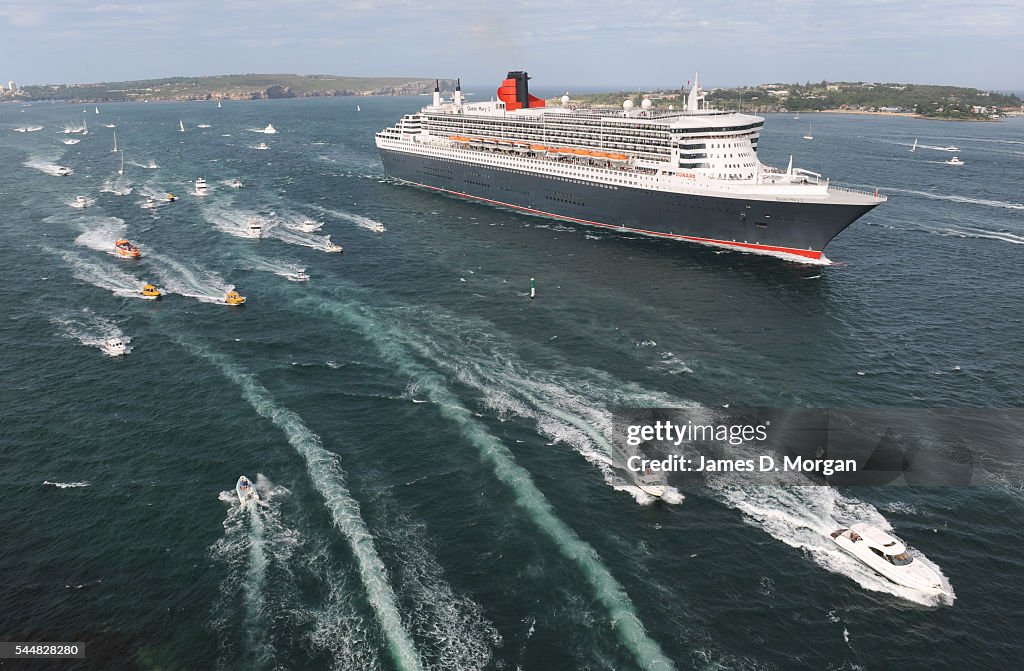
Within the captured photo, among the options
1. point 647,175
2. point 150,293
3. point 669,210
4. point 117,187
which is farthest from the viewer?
point 117,187

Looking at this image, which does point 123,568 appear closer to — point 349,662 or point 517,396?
point 349,662

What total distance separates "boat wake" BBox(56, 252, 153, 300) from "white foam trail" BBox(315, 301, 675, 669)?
38.7 m

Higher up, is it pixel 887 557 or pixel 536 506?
pixel 887 557

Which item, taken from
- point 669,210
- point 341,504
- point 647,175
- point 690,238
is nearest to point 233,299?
point 341,504

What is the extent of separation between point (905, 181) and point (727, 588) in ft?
506

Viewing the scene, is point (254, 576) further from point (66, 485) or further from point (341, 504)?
point (66, 485)

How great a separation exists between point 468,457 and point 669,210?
69.6m

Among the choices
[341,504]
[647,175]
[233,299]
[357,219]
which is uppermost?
[647,175]

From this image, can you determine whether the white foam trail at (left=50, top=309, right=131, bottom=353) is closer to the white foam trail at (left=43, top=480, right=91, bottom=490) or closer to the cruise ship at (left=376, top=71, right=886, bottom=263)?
the white foam trail at (left=43, top=480, right=91, bottom=490)

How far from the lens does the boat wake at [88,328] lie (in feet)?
227

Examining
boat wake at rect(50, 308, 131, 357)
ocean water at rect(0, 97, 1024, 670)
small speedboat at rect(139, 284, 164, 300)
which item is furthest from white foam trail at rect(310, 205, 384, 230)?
boat wake at rect(50, 308, 131, 357)

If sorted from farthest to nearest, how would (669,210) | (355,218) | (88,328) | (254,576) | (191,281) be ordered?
(355,218) < (669,210) < (191,281) < (88,328) < (254,576)

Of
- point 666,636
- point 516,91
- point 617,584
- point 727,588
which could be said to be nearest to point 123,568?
point 617,584

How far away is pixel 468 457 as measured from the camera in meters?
49.3
